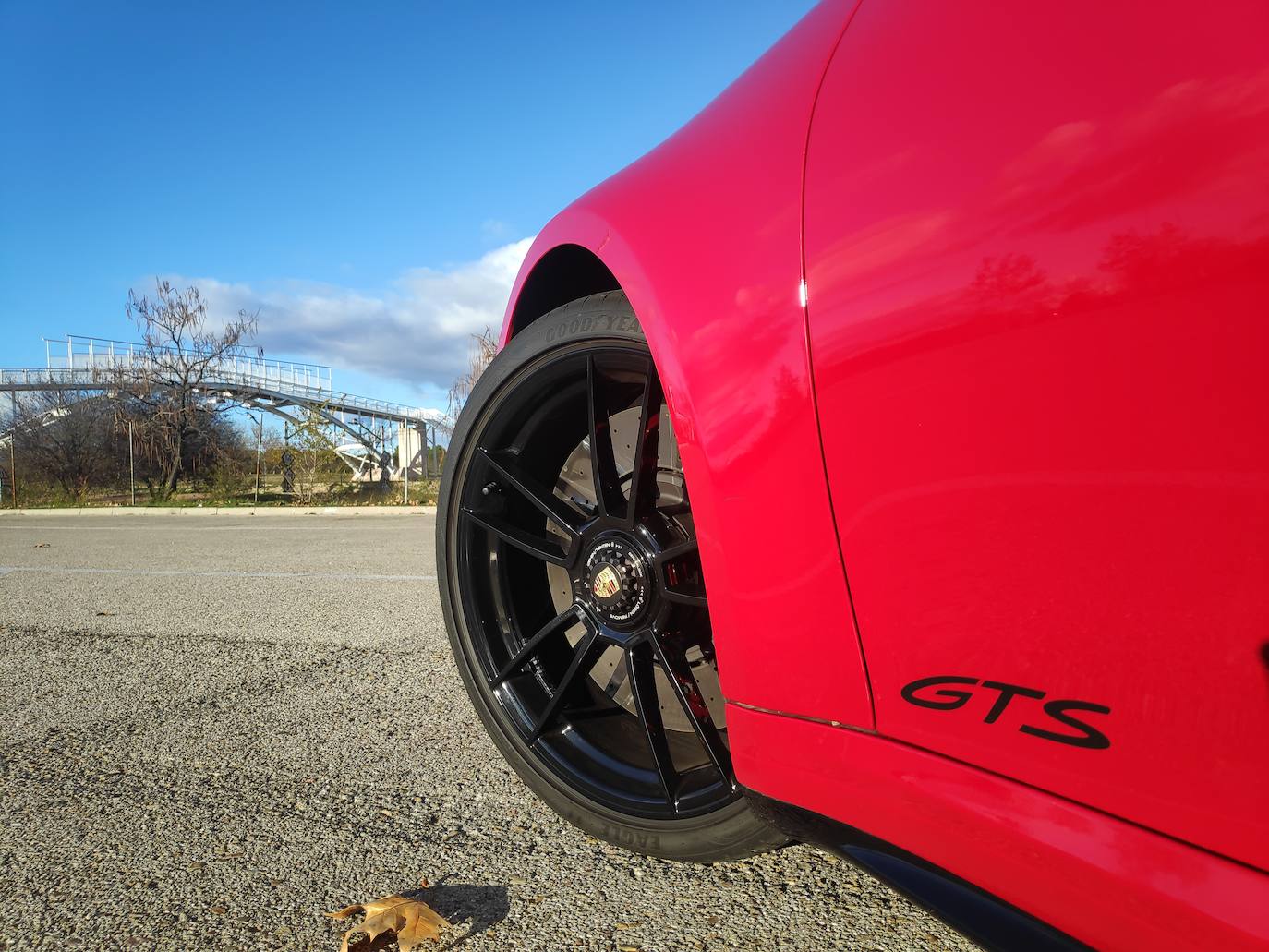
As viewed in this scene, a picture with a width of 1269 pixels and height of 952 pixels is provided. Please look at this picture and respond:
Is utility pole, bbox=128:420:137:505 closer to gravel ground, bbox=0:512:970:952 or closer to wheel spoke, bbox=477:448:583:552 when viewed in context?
gravel ground, bbox=0:512:970:952

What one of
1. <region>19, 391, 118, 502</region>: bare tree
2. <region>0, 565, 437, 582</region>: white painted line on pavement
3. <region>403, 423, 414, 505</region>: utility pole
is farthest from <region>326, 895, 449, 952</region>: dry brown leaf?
<region>19, 391, 118, 502</region>: bare tree

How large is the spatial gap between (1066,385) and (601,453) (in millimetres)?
936

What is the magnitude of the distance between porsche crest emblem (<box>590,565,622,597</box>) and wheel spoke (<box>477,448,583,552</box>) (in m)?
0.12

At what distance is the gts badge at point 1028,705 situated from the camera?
78 centimetres

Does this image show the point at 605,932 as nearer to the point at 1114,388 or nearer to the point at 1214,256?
the point at 1114,388

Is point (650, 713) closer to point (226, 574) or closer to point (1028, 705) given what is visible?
point (1028, 705)

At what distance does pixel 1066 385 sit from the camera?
2.51 ft

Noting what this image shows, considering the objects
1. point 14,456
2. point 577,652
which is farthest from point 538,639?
point 14,456

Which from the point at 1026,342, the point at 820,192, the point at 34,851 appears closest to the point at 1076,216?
the point at 1026,342

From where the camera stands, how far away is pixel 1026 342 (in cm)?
79

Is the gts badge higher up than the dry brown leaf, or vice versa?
the gts badge

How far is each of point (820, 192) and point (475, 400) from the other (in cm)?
96

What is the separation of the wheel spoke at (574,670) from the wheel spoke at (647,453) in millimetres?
251

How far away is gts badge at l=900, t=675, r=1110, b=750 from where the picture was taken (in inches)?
30.9
